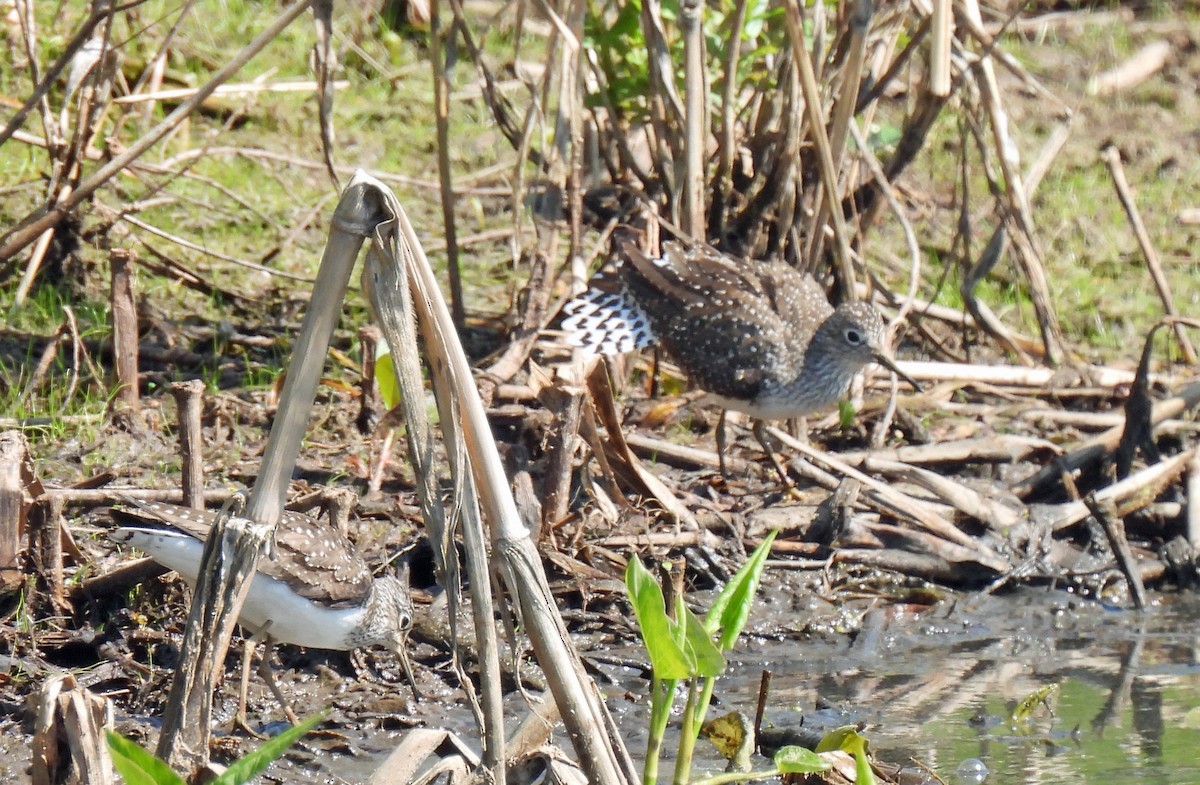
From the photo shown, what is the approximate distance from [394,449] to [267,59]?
409 centimetres

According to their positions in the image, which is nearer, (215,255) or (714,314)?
(714,314)

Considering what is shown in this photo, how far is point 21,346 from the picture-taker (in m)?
6.63

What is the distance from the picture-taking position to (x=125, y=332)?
6191mm

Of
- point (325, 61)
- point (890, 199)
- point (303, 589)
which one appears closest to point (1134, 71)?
point (890, 199)

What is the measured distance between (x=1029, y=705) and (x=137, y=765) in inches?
124

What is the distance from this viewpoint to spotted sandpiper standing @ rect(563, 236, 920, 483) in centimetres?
664

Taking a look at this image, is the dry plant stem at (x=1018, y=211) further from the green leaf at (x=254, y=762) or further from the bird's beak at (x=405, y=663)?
the green leaf at (x=254, y=762)

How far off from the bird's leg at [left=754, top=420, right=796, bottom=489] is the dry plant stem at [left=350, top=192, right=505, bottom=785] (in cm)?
359

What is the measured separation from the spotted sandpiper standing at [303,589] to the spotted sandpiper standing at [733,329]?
6.35 ft

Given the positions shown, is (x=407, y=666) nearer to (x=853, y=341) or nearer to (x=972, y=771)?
(x=972, y=771)

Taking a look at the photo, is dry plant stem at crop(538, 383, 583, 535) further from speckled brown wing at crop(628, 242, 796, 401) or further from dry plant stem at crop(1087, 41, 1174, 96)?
dry plant stem at crop(1087, 41, 1174, 96)

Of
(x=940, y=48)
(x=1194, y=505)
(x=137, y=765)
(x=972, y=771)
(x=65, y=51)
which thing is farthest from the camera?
(x=1194, y=505)

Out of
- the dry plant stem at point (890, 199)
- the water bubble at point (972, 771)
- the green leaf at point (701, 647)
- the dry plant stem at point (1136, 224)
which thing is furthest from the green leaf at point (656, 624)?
the dry plant stem at point (1136, 224)

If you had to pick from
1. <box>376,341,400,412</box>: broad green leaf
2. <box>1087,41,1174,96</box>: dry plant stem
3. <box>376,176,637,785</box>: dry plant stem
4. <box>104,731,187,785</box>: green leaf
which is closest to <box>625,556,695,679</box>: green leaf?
<box>376,176,637,785</box>: dry plant stem
